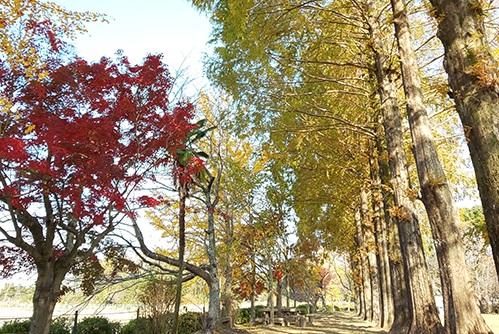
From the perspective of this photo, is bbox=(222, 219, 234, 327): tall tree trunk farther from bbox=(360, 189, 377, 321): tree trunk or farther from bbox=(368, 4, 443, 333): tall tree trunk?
bbox=(368, 4, 443, 333): tall tree trunk

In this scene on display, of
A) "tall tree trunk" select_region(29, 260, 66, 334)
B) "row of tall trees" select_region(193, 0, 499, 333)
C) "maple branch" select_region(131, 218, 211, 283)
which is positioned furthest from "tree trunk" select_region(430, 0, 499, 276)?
"tall tree trunk" select_region(29, 260, 66, 334)

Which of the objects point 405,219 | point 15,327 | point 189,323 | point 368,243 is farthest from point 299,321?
point 405,219

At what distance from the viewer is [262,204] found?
56.1 ft

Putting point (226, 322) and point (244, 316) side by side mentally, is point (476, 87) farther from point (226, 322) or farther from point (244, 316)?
point (244, 316)

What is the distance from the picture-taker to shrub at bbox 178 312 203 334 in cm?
1327

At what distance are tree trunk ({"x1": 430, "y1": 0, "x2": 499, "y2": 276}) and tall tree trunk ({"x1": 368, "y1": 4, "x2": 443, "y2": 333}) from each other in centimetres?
254

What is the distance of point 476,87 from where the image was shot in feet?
9.71

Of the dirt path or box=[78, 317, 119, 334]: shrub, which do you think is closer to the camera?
box=[78, 317, 119, 334]: shrub

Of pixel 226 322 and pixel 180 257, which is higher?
pixel 180 257

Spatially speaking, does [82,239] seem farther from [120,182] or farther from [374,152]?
[374,152]

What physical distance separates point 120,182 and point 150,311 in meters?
4.06

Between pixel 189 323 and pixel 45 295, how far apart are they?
23.7ft

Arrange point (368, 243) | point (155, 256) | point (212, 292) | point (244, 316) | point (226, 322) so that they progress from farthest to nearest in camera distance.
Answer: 1. point (244, 316)
2. point (368, 243)
3. point (226, 322)
4. point (212, 292)
5. point (155, 256)

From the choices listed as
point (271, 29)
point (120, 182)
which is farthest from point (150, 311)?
point (271, 29)
